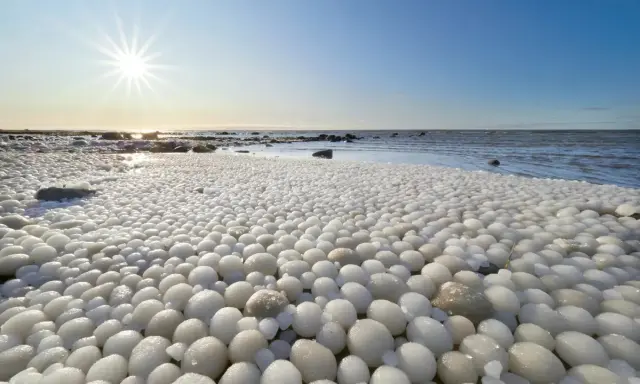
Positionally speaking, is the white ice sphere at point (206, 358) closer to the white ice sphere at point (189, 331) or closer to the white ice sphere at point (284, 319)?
the white ice sphere at point (189, 331)

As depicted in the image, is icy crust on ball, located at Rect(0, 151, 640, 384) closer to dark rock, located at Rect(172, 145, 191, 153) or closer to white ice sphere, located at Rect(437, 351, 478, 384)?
white ice sphere, located at Rect(437, 351, 478, 384)

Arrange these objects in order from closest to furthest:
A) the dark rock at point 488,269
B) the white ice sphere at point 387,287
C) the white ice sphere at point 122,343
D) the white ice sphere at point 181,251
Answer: the white ice sphere at point 122,343 → the white ice sphere at point 387,287 → the dark rock at point 488,269 → the white ice sphere at point 181,251

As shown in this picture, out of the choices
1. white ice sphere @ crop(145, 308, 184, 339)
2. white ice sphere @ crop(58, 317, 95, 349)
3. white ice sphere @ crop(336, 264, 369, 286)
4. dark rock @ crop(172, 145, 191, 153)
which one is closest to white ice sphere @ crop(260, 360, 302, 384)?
white ice sphere @ crop(145, 308, 184, 339)

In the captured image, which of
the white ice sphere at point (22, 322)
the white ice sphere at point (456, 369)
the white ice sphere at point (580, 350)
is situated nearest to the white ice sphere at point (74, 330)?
the white ice sphere at point (22, 322)

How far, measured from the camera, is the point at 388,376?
3.52 feet

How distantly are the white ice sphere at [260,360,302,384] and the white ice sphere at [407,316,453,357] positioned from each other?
543mm

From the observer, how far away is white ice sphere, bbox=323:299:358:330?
4.57 feet

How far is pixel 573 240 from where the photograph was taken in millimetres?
2268

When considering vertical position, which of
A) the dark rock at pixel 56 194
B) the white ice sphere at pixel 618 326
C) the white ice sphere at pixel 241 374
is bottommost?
the white ice sphere at pixel 241 374

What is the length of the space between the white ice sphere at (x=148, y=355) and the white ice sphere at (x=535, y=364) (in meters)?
1.41

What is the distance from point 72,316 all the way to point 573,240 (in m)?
3.31

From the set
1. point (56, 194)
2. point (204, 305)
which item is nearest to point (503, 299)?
point (204, 305)

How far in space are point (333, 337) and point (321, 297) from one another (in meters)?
0.29

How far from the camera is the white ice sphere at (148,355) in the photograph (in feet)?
3.79
